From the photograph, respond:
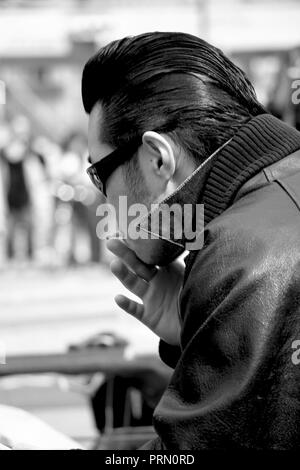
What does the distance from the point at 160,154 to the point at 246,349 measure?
1.41 feet

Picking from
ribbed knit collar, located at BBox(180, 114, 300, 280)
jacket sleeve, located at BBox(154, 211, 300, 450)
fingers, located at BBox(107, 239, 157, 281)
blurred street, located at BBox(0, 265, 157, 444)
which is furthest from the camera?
blurred street, located at BBox(0, 265, 157, 444)

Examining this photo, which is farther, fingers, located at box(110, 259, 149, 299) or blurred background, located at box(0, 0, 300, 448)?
blurred background, located at box(0, 0, 300, 448)

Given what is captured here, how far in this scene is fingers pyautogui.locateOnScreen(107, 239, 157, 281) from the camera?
1.94 metres

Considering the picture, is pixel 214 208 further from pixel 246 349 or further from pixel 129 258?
pixel 129 258

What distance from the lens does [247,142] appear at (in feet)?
4.90

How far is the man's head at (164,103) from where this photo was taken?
154 centimetres

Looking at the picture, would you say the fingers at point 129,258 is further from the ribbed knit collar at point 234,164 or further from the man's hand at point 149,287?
the ribbed knit collar at point 234,164

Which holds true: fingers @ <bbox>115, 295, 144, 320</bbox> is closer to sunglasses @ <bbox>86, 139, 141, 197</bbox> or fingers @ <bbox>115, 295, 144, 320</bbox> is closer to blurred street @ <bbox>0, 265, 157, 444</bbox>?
sunglasses @ <bbox>86, 139, 141, 197</bbox>

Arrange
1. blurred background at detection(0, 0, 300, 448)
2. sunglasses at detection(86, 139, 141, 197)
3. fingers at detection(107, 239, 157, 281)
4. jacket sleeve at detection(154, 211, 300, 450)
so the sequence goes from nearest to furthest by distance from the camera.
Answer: jacket sleeve at detection(154, 211, 300, 450) → sunglasses at detection(86, 139, 141, 197) → fingers at detection(107, 239, 157, 281) → blurred background at detection(0, 0, 300, 448)

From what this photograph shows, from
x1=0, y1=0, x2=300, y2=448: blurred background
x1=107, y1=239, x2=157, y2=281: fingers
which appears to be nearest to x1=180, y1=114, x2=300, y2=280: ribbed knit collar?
x1=107, y1=239, x2=157, y2=281: fingers

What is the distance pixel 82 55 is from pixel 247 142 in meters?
11.7

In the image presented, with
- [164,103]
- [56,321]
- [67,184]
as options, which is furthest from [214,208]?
[67,184]

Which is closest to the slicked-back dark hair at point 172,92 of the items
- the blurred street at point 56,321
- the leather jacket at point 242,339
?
the leather jacket at point 242,339

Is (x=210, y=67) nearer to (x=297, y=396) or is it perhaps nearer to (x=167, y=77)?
(x=167, y=77)
